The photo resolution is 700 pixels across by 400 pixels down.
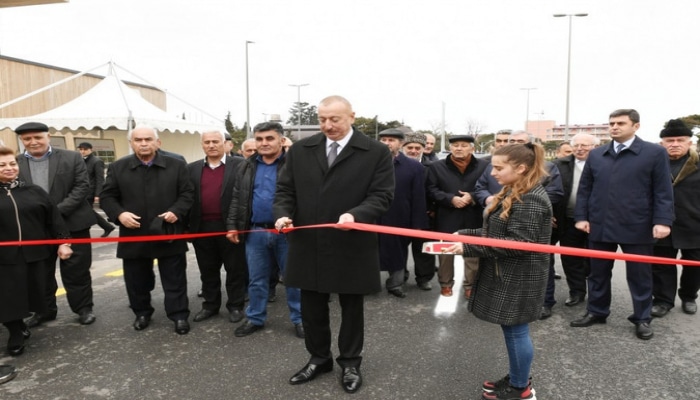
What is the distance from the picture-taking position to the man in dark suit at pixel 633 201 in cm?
390

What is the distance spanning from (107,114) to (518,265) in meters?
10.5

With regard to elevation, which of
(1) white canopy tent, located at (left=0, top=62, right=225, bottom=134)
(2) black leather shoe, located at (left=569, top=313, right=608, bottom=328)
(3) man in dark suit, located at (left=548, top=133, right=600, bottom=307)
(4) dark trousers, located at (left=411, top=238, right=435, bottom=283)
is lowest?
(2) black leather shoe, located at (left=569, top=313, right=608, bottom=328)

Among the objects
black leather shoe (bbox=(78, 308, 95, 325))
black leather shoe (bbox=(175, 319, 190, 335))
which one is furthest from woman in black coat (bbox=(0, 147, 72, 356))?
black leather shoe (bbox=(175, 319, 190, 335))

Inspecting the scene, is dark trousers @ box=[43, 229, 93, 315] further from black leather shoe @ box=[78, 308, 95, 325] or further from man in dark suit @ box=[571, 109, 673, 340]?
man in dark suit @ box=[571, 109, 673, 340]

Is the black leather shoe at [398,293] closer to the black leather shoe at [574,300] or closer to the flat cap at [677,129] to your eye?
the black leather shoe at [574,300]

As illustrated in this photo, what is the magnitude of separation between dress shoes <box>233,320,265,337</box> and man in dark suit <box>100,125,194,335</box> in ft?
1.58

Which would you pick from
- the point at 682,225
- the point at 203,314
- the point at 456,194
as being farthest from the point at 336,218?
the point at 682,225

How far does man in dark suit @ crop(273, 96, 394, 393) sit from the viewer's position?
3080 millimetres

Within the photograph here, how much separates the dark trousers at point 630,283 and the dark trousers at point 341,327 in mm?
2387

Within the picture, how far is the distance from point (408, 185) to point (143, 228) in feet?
9.24

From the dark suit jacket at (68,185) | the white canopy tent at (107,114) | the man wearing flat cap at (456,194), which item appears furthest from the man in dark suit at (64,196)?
the white canopy tent at (107,114)

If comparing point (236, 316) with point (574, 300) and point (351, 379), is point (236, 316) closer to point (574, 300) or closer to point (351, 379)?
point (351, 379)

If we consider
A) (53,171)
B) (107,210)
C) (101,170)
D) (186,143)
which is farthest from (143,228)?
(186,143)

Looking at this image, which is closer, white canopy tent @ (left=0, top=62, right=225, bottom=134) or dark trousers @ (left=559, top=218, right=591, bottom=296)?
dark trousers @ (left=559, top=218, right=591, bottom=296)
